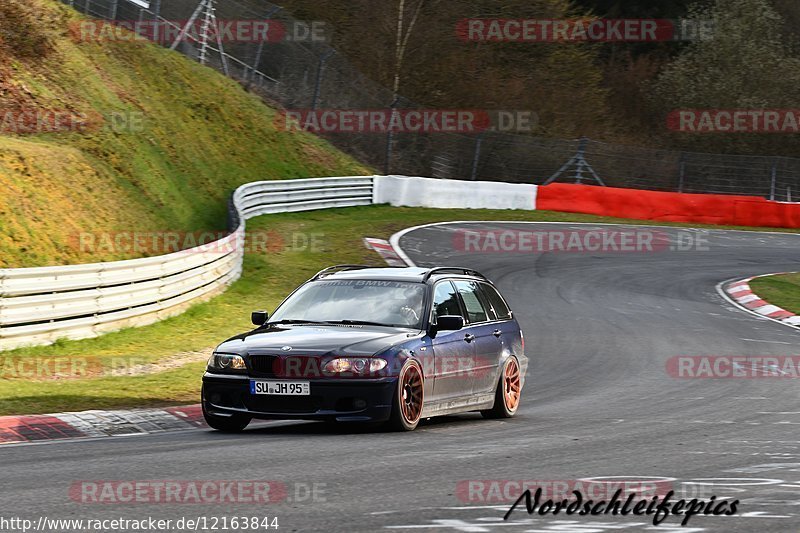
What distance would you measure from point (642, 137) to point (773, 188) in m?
14.7

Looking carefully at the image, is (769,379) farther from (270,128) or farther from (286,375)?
(270,128)

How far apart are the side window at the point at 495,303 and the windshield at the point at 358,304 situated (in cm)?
133

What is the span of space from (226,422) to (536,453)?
110 inches

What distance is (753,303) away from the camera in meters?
22.9

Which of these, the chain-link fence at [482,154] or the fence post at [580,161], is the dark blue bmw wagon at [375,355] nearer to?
the fence post at [580,161]

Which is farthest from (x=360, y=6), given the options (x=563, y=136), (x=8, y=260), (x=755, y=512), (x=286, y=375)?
(x=755, y=512)

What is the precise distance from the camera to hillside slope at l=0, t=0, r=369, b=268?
75.0 feet

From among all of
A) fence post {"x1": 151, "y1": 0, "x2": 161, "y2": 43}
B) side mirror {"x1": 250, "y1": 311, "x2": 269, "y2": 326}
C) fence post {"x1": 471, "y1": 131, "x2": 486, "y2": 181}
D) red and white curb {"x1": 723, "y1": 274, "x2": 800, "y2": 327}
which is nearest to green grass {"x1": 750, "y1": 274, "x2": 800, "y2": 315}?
red and white curb {"x1": 723, "y1": 274, "x2": 800, "y2": 327}

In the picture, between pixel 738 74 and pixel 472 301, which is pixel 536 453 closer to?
pixel 472 301

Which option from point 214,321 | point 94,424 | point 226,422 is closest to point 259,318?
point 226,422

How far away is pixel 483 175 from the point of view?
42625mm

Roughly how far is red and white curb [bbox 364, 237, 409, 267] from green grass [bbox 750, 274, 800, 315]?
7.23 m

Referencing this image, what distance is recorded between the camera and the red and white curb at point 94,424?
993 centimetres

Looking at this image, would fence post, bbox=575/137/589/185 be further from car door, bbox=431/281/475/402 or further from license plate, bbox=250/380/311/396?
license plate, bbox=250/380/311/396
